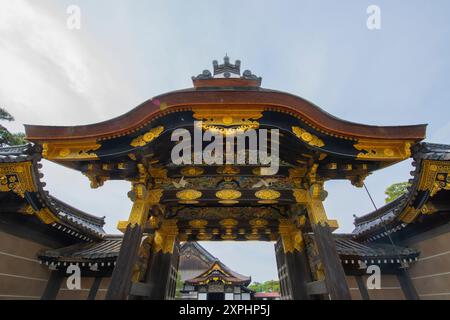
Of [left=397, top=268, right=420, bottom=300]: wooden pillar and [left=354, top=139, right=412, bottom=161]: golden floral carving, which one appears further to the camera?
[left=397, top=268, right=420, bottom=300]: wooden pillar

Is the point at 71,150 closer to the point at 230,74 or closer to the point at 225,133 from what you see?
the point at 225,133

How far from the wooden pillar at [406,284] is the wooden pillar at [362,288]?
1.06 meters

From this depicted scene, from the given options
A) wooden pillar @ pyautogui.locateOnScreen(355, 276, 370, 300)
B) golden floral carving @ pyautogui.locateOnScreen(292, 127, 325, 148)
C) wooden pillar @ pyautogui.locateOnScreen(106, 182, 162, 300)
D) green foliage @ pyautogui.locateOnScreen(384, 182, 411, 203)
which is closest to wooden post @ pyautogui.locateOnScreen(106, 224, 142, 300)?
wooden pillar @ pyautogui.locateOnScreen(106, 182, 162, 300)

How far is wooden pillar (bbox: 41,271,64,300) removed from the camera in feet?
21.5

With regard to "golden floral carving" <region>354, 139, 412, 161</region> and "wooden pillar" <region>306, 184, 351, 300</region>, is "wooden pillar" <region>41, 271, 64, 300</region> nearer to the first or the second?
"wooden pillar" <region>306, 184, 351, 300</region>

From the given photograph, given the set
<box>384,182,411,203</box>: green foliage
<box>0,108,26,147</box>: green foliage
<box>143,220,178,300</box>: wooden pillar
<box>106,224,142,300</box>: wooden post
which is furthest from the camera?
<box>384,182,411,203</box>: green foliage

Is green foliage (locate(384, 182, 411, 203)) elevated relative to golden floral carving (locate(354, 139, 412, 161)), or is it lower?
elevated

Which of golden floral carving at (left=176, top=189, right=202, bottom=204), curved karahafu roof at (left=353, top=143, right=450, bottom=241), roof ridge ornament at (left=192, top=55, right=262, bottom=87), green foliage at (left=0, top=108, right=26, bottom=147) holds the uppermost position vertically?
green foliage at (left=0, top=108, right=26, bottom=147)

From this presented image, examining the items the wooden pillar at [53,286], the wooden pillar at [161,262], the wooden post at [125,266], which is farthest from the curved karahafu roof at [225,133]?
the wooden pillar at [53,286]

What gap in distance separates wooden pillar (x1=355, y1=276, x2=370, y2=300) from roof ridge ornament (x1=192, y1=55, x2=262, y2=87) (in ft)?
23.3

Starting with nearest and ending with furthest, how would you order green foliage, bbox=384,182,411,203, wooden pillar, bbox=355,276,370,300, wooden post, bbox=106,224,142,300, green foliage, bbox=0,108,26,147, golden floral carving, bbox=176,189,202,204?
wooden post, bbox=106,224,142,300 → golden floral carving, bbox=176,189,202,204 → wooden pillar, bbox=355,276,370,300 → green foliage, bbox=0,108,26,147 → green foliage, bbox=384,182,411,203

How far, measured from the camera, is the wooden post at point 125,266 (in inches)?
142

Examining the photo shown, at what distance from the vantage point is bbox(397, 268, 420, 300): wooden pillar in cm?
662
